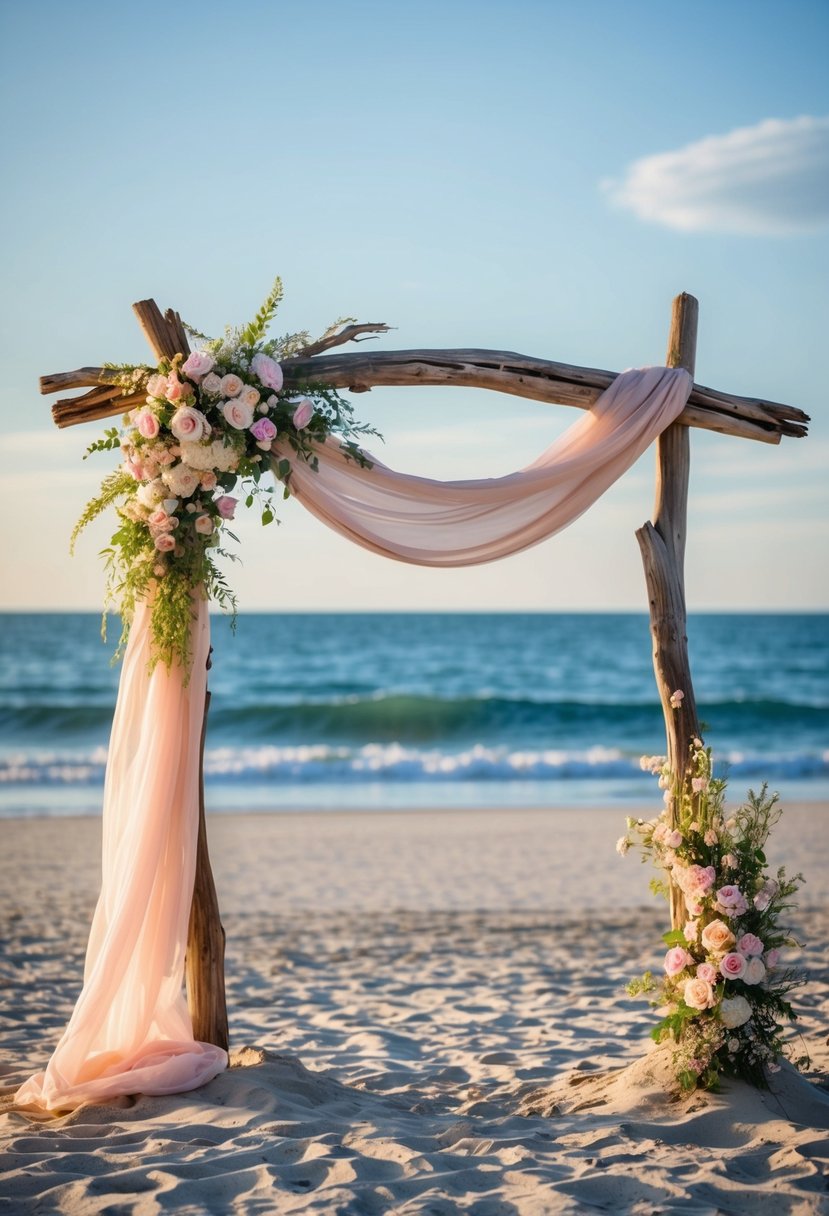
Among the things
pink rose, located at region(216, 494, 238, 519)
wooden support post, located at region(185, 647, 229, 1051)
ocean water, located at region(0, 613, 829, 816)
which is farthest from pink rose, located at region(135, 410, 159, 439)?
ocean water, located at region(0, 613, 829, 816)

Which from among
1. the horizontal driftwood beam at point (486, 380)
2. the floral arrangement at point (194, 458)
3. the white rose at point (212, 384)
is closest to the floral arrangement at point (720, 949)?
the horizontal driftwood beam at point (486, 380)

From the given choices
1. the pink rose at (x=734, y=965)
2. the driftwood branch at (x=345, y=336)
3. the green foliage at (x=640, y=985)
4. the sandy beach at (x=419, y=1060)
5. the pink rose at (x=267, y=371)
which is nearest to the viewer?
the sandy beach at (x=419, y=1060)

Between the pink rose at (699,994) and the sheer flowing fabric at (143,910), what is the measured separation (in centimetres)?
171

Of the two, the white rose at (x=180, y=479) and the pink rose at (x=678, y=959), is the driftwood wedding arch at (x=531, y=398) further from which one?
the white rose at (x=180, y=479)

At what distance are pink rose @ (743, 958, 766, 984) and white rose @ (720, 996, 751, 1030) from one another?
73 mm

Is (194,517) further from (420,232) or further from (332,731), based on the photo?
(332,731)

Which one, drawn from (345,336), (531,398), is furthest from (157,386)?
(531,398)

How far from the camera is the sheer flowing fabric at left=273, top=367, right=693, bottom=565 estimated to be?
4254 mm

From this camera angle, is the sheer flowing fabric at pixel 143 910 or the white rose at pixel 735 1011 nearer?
the white rose at pixel 735 1011

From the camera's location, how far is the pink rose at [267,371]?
4.01 meters

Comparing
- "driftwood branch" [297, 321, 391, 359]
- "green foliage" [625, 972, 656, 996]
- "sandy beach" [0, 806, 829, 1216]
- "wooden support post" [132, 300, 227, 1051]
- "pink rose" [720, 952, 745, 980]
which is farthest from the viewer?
"driftwood branch" [297, 321, 391, 359]

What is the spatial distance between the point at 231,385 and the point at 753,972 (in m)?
2.73

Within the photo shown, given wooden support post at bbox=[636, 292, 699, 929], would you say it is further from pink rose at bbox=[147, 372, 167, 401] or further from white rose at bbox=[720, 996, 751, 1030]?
pink rose at bbox=[147, 372, 167, 401]

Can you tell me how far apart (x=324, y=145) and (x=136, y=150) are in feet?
5.36
